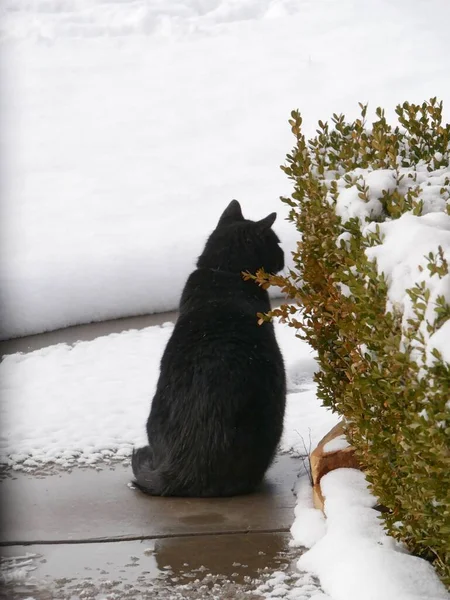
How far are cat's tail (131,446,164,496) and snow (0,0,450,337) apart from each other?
3.09 m

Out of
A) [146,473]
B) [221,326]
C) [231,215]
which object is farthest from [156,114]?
[146,473]

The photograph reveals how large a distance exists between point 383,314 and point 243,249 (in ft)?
7.13

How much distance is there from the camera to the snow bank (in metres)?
4.91

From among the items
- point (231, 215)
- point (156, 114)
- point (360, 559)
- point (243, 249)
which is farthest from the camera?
Answer: point (156, 114)

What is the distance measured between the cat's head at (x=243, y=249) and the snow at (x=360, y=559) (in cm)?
150

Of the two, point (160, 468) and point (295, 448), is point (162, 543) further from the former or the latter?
point (295, 448)

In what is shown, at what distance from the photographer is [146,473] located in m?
4.32

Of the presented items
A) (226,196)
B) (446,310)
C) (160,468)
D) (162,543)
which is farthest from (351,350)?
(226,196)

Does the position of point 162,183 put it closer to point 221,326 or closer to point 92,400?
point 92,400

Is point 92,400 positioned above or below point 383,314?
below

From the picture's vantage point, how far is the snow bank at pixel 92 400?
4.91 meters

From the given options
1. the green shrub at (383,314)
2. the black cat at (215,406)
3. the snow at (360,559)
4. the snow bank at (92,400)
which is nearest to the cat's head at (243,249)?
the black cat at (215,406)

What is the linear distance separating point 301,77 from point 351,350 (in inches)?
482

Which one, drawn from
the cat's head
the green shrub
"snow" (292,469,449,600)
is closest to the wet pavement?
"snow" (292,469,449,600)
